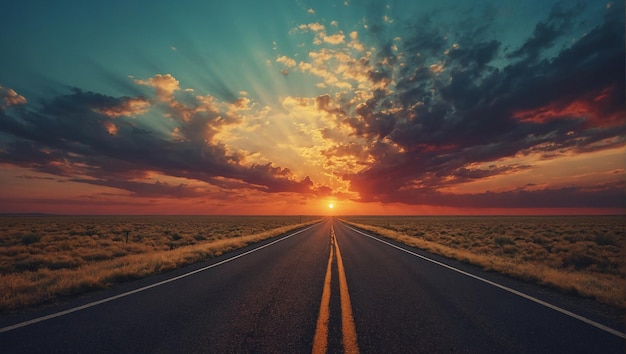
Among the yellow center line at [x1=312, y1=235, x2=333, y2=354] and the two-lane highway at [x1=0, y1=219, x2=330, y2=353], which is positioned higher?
the yellow center line at [x1=312, y1=235, x2=333, y2=354]

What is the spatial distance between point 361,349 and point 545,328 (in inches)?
127

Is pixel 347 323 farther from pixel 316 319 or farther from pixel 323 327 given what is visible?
pixel 316 319

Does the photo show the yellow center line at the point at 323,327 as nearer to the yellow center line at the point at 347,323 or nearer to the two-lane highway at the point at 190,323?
the two-lane highway at the point at 190,323

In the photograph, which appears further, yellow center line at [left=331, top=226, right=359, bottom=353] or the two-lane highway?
the two-lane highway

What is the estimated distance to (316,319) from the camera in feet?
16.7

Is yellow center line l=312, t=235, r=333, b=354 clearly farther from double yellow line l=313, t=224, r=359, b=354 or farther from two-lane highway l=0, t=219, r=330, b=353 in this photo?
two-lane highway l=0, t=219, r=330, b=353

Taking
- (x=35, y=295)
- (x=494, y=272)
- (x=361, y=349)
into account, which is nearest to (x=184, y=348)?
(x=361, y=349)

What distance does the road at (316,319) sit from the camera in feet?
13.5

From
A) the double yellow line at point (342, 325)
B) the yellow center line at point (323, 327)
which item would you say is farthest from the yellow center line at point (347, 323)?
the yellow center line at point (323, 327)

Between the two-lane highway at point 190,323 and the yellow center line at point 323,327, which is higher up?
the yellow center line at point 323,327

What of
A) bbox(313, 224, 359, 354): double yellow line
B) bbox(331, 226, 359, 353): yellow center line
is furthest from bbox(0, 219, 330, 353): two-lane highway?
bbox(331, 226, 359, 353): yellow center line

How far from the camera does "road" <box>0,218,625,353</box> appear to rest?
4.12 m

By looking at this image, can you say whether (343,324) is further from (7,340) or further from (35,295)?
(35,295)

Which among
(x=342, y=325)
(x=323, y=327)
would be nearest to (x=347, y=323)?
(x=342, y=325)
